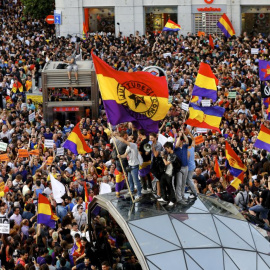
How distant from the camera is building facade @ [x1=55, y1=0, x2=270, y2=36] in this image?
163 feet

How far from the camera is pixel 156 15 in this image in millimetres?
51781

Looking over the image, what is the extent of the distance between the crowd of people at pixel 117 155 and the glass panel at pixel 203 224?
854mm

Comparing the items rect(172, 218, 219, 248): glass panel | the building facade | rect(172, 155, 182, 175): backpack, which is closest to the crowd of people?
rect(172, 155, 182, 175): backpack

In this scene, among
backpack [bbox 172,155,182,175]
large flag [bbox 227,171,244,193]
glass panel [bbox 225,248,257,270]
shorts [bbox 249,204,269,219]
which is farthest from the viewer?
large flag [bbox 227,171,244,193]

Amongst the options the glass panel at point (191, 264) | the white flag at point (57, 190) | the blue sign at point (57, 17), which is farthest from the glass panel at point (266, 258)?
the blue sign at point (57, 17)

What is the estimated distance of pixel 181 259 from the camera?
15.3 m

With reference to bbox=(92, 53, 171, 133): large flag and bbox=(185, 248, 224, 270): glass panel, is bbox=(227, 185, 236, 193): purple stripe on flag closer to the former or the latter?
bbox=(92, 53, 171, 133): large flag

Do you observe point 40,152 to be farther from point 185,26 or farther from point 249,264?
point 185,26

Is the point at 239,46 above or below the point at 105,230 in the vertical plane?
above

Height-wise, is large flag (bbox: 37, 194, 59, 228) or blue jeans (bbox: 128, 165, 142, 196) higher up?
blue jeans (bbox: 128, 165, 142, 196)

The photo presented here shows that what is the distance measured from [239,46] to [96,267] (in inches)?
941

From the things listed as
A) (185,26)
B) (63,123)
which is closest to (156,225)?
Answer: (63,123)

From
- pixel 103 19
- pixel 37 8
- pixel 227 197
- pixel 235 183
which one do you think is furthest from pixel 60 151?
pixel 37 8

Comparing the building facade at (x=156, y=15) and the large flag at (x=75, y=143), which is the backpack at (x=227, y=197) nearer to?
the large flag at (x=75, y=143)
